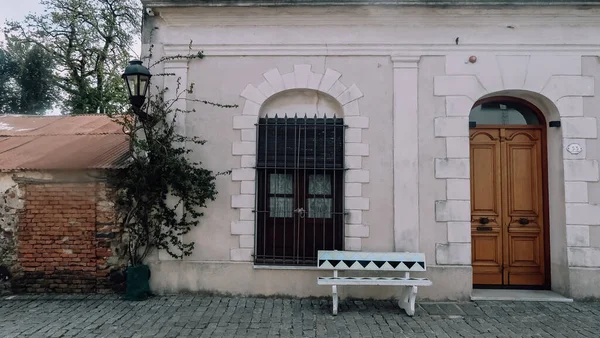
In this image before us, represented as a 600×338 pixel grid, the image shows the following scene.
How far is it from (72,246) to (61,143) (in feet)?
6.21

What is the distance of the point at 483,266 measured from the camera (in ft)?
19.3

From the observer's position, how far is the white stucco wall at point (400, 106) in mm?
5586

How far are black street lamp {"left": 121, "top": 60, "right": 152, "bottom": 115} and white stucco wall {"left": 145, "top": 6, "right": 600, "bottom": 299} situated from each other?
24.1 inches

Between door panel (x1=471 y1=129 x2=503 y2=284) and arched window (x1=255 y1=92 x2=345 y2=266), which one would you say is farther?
door panel (x1=471 y1=129 x2=503 y2=284)

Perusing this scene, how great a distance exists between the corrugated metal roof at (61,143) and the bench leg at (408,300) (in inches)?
166

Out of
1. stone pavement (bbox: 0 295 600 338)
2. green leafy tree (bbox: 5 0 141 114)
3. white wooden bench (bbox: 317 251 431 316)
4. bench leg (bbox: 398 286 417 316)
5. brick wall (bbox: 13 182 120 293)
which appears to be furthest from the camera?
green leafy tree (bbox: 5 0 141 114)

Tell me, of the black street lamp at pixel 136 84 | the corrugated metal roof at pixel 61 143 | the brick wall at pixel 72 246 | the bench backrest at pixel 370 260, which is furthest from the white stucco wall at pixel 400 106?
the corrugated metal roof at pixel 61 143

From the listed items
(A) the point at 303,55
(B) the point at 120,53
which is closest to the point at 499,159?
(A) the point at 303,55

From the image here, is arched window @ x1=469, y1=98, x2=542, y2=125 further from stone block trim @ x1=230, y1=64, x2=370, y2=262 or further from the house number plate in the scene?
stone block trim @ x1=230, y1=64, x2=370, y2=262

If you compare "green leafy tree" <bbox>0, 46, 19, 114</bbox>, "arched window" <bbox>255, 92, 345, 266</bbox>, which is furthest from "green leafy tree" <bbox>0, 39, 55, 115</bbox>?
"arched window" <bbox>255, 92, 345, 266</bbox>

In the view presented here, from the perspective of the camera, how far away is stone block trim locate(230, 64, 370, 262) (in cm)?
566

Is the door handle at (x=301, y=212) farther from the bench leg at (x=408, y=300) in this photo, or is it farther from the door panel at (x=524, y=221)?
the door panel at (x=524, y=221)

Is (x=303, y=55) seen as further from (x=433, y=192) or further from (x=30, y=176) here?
(x=30, y=176)

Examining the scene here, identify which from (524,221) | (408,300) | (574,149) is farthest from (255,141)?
(574,149)
